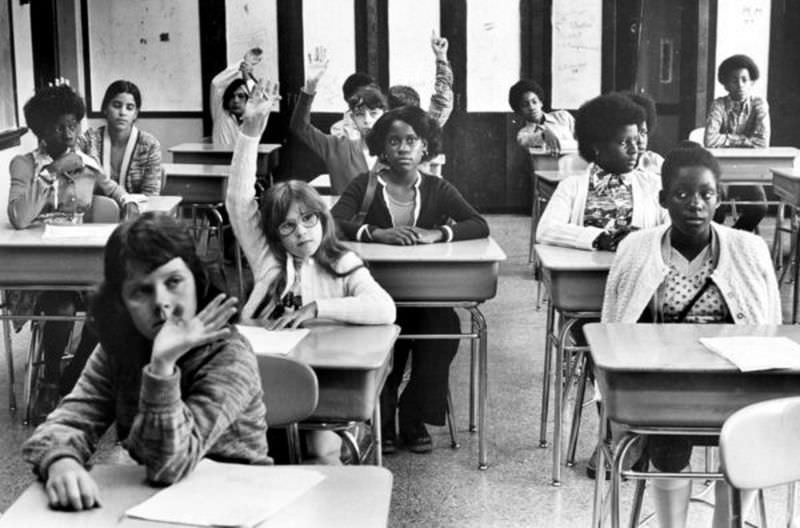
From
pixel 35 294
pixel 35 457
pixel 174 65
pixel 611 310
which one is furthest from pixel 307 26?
pixel 35 457

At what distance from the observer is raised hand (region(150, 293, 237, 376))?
1.92 metres

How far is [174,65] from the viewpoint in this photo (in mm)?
10500

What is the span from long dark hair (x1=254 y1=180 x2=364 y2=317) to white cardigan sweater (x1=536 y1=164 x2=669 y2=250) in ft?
3.36

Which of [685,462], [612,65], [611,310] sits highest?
[612,65]

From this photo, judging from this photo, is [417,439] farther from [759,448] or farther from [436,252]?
[759,448]

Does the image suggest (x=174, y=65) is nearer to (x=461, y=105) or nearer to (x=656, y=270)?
(x=461, y=105)

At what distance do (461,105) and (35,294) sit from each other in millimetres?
6190

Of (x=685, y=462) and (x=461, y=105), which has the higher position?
(x=461, y=105)

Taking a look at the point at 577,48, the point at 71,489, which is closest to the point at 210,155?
the point at 577,48

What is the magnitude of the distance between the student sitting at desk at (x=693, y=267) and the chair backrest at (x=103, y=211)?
2.15m

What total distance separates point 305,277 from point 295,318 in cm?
25

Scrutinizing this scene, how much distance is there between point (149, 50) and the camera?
10.5 m

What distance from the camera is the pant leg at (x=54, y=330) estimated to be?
477cm

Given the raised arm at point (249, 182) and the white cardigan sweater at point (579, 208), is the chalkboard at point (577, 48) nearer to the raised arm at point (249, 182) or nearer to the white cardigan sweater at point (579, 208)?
the white cardigan sweater at point (579, 208)
